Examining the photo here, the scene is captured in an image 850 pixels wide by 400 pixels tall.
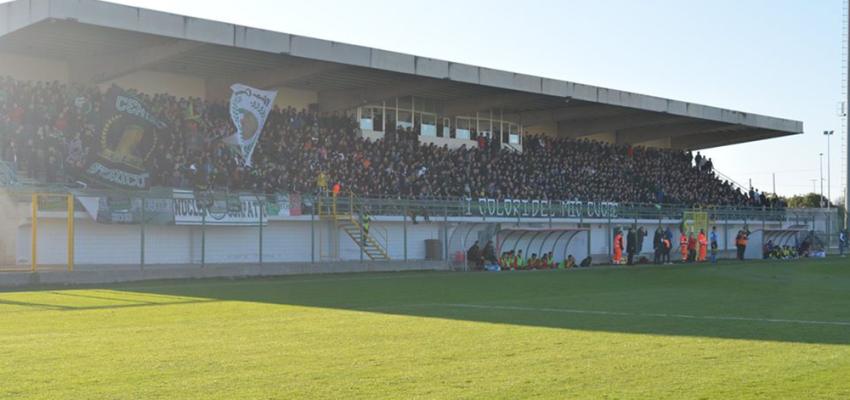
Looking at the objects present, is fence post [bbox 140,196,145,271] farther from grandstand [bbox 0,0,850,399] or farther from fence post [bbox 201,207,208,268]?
fence post [bbox 201,207,208,268]

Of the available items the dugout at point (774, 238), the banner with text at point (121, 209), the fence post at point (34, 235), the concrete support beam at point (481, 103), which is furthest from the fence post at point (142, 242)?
the dugout at point (774, 238)

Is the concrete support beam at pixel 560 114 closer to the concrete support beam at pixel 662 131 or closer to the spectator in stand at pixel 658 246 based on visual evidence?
the concrete support beam at pixel 662 131

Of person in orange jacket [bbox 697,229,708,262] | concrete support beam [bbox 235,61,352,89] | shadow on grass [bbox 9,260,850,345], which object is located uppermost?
concrete support beam [bbox 235,61,352,89]

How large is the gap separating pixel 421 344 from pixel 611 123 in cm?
4902

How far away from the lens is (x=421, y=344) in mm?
11438

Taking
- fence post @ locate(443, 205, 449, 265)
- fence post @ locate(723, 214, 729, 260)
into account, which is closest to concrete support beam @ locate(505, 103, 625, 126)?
fence post @ locate(723, 214, 729, 260)

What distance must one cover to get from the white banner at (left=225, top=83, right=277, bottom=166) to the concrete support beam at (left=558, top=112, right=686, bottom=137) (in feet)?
89.0

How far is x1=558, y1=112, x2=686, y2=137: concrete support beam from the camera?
58.3 m

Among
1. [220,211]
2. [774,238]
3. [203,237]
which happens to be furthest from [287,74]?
[774,238]

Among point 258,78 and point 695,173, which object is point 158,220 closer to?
point 258,78

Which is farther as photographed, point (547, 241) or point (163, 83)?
point (163, 83)

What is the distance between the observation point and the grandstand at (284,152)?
29609 mm

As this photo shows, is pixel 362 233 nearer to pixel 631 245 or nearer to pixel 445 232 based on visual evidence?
pixel 445 232

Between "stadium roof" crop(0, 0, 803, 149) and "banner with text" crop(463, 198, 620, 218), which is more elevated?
"stadium roof" crop(0, 0, 803, 149)
